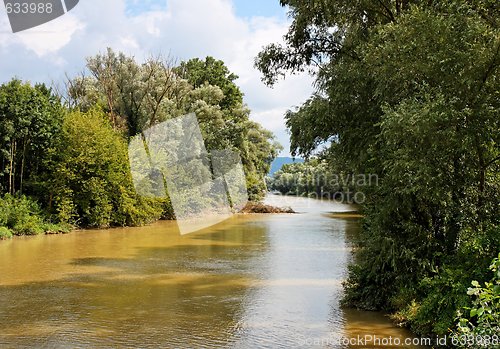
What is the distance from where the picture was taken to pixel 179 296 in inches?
408

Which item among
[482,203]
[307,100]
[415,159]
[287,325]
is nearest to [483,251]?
[482,203]

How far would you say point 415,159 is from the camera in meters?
7.50

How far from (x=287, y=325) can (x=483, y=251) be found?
3280 millimetres

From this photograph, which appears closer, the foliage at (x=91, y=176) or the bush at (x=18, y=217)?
the bush at (x=18, y=217)

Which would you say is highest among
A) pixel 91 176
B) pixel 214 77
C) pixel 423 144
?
pixel 214 77

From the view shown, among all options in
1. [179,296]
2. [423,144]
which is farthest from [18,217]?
[423,144]

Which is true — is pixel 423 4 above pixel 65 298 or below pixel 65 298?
above

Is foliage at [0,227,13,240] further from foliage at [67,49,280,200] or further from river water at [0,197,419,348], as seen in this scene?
foliage at [67,49,280,200]

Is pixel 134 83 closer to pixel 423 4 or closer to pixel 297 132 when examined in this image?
pixel 297 132

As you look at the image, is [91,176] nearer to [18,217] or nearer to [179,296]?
[18,217]

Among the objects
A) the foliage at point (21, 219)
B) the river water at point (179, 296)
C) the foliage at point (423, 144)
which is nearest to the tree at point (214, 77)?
the foliage at point (21, 219)

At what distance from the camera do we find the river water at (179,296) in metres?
7.58

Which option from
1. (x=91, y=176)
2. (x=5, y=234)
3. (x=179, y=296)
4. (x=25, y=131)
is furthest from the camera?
(x=91, y=176)

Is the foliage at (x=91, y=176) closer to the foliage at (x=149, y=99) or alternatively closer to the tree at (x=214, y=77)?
the foliage at (x=149, y=99)
